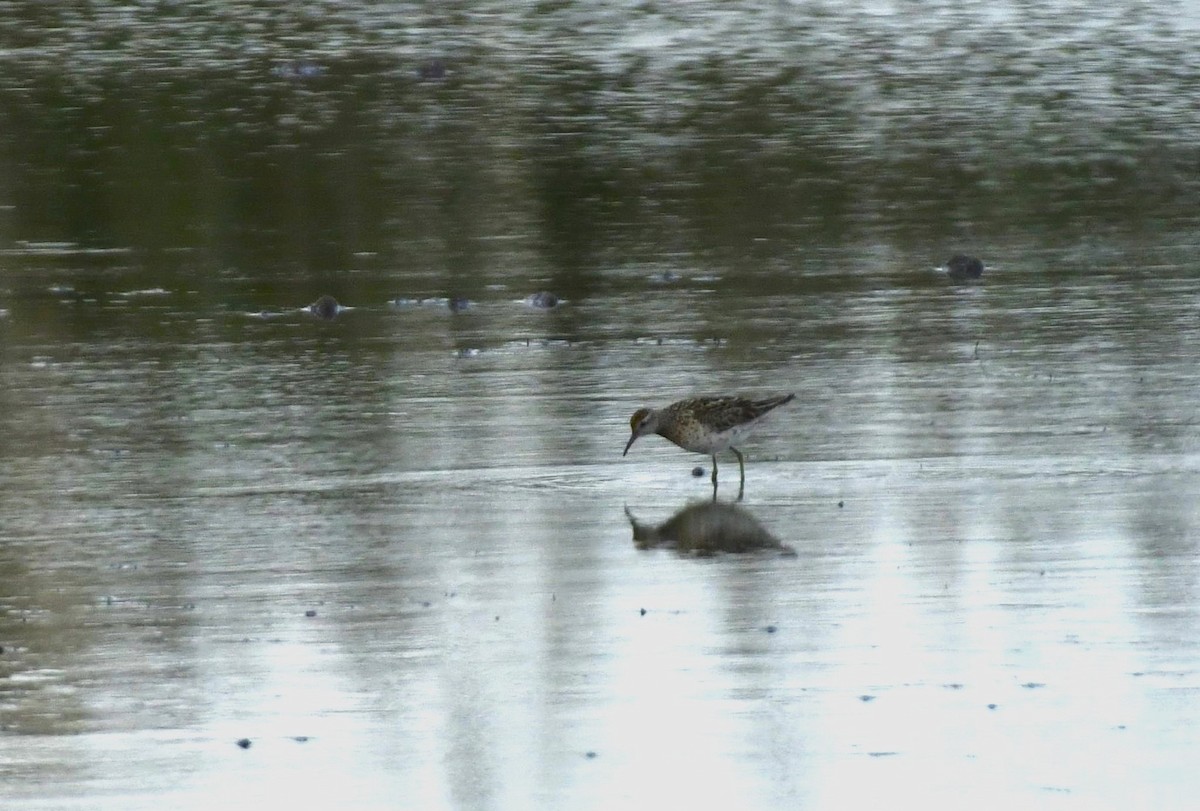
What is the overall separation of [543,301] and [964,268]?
9.21 feet

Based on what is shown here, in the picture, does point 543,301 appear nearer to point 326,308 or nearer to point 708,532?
point 326,308

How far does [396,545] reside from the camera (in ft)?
31.0

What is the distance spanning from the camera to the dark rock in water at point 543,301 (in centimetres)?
1440

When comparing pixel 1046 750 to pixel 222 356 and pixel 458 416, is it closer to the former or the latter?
pixel 458 416

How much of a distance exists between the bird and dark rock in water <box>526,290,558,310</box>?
3.64m

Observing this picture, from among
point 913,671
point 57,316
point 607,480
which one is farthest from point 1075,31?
point 913,671

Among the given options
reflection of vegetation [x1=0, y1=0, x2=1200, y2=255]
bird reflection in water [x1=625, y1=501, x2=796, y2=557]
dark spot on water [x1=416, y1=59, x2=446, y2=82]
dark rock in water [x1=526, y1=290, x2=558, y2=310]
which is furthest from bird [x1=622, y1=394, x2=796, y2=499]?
dark spot on water [x1=416, y1=59, x2=446, y2=82]

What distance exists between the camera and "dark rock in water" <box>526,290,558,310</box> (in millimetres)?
14398

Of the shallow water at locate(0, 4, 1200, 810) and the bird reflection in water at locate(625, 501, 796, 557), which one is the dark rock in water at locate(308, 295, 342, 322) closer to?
the shallow water at locate(0, 4, 1200, 810)

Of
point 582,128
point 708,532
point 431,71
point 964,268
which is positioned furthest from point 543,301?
point 431,71

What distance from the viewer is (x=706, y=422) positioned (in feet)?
34.4

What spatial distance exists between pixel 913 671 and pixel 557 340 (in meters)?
6.05

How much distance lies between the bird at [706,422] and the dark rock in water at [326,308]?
12.8 ft

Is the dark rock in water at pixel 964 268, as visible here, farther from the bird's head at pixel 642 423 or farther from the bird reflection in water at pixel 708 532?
the bird reflection in water at pixel 708 532
